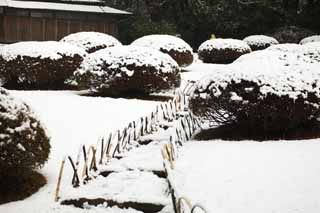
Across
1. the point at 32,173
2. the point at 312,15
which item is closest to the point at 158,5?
the point at 312,15

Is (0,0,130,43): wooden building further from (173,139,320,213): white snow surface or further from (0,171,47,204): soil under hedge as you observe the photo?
(0,171,47,204): soil under hedge

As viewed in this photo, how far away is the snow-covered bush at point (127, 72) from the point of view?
35.1ft

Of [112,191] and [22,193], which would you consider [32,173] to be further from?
[112,191]

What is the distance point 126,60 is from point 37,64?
8.75 feet

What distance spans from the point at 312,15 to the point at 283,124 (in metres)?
23.2

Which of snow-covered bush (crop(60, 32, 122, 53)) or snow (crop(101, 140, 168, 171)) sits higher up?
snow-covered bush (crop(60, 32, 122, 53))

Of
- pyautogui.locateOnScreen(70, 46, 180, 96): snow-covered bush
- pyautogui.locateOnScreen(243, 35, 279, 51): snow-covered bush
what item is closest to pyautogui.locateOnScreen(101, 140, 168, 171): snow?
pyautogui.locateOnScreen(70, 46, 180, 96): snow-covered bush

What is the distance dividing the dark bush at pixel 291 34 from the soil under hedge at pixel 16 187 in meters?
22.7

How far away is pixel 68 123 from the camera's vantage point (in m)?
8.04

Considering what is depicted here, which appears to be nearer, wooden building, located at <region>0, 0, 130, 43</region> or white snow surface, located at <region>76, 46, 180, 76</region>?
white snow surface, located at <region>76, 46, 180, 76</region>

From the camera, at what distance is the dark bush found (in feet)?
84.2

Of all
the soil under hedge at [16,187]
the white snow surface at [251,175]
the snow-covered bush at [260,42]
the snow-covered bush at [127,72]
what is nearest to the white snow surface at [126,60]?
the snow-covered bush at [127,72]

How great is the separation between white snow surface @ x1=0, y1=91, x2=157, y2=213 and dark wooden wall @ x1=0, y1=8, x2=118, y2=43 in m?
12.1

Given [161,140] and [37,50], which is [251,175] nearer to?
[161,140]
